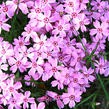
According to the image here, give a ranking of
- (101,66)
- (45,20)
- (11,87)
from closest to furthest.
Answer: (11,87) → (45,20) → (101,66)

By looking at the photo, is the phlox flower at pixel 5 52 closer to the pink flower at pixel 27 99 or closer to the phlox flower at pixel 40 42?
the phlox flower at pixel 40 42

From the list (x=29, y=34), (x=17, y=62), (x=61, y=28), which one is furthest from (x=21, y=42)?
(x=61, y=28)

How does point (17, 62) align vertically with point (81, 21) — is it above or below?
below

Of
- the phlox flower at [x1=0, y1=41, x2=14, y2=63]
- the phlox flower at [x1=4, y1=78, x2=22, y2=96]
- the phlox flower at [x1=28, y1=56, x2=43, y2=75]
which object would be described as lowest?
the phlox flower at [x1=4, y1=78, x2=22, y2=96]

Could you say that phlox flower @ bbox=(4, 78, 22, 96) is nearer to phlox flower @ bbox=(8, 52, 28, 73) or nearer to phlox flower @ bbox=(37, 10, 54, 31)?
phlox flower @ bbox=(8, 52, 28, 73)

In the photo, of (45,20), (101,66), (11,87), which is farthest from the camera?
(101,66)

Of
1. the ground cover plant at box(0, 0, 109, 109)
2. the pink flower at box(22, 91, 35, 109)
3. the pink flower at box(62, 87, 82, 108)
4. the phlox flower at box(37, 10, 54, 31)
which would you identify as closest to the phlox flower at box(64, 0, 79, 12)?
the ground cover plant at box(0, 0, 109, 109)

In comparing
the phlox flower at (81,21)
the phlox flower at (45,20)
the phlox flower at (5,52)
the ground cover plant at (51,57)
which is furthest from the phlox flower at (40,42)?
the phlox flower at (81,21)

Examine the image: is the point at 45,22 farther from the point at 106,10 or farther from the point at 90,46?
the point at 106,10

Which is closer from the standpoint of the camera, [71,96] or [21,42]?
[71,96]

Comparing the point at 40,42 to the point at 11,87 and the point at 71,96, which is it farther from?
the point at 71,96
